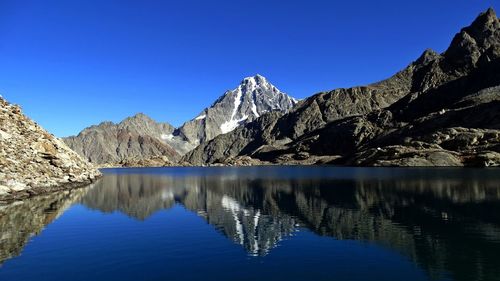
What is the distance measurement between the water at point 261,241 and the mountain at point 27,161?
1443 centimetres

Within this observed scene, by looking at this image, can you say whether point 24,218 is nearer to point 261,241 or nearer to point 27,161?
point 261,241

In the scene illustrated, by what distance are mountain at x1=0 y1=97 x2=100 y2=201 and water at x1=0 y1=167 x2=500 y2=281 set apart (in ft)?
47.4

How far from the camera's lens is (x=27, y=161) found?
95375mm

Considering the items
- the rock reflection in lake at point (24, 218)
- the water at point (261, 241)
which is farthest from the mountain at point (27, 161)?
the water at point (261, 241)

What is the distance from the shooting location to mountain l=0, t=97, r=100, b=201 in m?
83.1

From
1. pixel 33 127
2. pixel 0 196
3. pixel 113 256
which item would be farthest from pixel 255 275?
pixel 33 127

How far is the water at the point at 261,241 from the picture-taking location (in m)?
30.5

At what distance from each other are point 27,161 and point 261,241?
7488 cm

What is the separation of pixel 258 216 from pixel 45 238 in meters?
27.4

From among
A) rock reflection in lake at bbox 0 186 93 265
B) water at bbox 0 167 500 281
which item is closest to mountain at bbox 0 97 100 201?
rock reflection in lake at bbox 0 186 93 265

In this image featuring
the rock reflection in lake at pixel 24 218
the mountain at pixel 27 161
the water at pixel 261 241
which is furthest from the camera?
the mountain at pixel 27 161

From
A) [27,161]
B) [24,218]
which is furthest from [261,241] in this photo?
[27,161]

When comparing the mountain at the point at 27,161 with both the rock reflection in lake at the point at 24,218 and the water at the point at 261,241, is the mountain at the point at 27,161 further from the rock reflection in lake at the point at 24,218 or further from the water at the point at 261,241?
the water at the point at 261,241

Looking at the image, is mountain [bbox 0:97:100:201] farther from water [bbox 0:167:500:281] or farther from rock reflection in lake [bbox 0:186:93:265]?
→ water [bbox 0:167:500:281]
